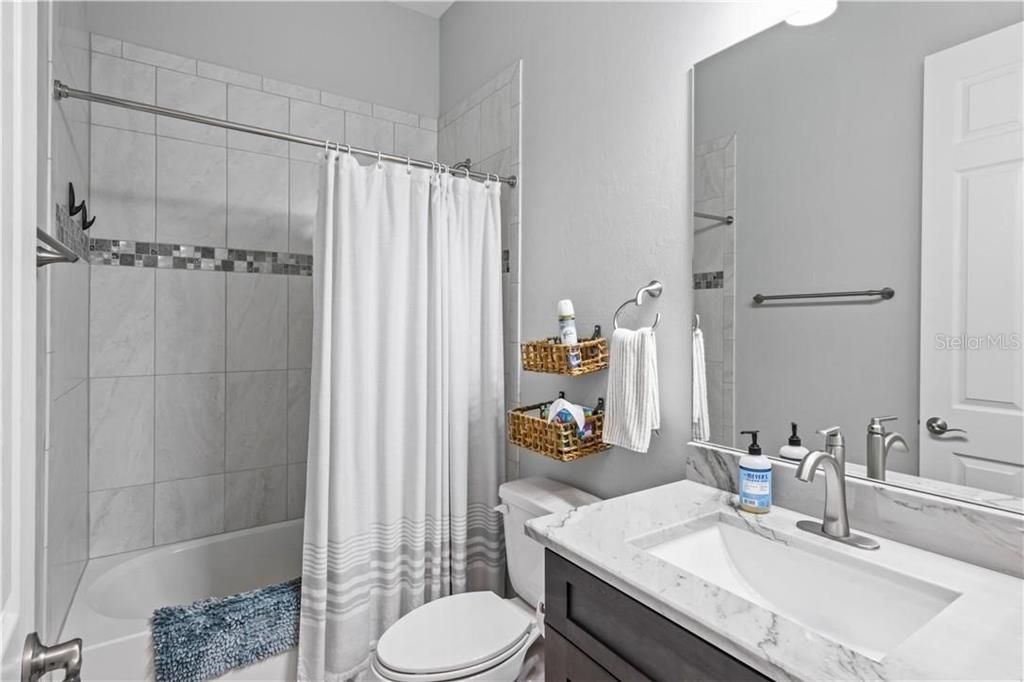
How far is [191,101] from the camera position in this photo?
2.19 metres

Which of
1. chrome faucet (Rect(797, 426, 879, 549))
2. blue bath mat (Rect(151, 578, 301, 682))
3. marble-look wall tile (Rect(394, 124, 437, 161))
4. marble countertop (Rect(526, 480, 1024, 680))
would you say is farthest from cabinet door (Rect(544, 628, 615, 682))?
marble-look wall tile (Rect(394, 124, 437, 161))

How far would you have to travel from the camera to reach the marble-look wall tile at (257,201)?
2273 millimetres

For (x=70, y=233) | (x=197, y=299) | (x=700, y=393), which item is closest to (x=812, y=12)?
(x=700, y=393)

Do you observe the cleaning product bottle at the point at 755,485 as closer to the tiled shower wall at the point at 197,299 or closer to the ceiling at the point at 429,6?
the tiled shower wall at the point at 197,299

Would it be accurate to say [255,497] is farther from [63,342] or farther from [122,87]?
[122,87]

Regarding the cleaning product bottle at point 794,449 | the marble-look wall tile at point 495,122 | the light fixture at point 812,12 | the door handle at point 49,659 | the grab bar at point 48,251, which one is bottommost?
the door handle at point 49,659

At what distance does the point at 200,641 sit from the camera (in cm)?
153

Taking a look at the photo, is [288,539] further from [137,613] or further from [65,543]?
[65,543]

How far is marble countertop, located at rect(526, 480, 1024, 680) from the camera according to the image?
645 mm

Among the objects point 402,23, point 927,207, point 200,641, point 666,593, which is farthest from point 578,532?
point 402,23

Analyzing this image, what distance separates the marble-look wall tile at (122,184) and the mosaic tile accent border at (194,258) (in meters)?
0.04

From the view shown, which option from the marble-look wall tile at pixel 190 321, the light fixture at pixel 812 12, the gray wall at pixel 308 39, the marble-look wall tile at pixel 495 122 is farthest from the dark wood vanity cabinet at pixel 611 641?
the gray wall at pixel 308 39

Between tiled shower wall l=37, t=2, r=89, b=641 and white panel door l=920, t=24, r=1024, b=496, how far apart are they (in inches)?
69.0

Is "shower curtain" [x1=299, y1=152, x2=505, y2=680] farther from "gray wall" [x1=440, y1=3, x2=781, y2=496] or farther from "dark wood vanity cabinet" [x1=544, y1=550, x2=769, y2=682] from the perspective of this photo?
"dark wood vanity cabinet" [x1=544, y1=550, x2=769, y2=682]
